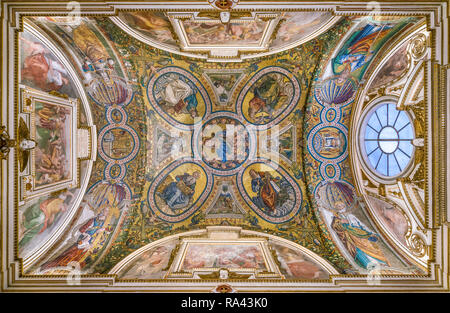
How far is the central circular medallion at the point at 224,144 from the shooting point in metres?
10.6

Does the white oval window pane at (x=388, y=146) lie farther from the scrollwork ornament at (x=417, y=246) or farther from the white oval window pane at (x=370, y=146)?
the scrollwork ornament at (x=417, y=246)

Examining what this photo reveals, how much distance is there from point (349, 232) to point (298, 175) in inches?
103

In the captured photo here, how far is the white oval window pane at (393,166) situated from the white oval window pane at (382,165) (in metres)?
0.16

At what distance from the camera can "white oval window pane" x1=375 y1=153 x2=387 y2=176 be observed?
838 centimetres

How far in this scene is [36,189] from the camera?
276 inches

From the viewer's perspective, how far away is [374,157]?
28.6ft

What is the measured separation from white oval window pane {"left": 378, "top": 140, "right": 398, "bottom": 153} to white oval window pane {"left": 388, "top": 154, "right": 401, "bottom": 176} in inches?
7.5

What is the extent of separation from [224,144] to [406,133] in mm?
6054

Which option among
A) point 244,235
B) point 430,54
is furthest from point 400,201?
point 244,235

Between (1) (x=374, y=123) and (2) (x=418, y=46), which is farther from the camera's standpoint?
(1) (x=374, y=123)

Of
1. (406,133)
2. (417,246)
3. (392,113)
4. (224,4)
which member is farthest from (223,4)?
(417,246)

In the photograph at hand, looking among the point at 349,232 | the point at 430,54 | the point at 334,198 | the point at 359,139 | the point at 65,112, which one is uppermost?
the point at 430,54

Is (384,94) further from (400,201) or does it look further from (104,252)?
(104,252)

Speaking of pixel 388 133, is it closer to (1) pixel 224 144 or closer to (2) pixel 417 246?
(2) pixel 417 246
